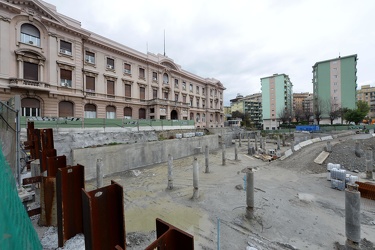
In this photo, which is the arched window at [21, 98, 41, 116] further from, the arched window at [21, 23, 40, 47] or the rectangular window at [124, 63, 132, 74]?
the rectangular window at [124, 63, 132, 74]

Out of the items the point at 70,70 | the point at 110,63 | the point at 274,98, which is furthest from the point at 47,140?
the point at 274,98

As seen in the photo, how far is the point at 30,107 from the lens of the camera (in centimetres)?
1650

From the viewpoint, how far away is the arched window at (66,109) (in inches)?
739

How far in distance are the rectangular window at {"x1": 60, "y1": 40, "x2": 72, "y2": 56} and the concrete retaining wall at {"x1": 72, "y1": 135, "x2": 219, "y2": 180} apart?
15.0 m

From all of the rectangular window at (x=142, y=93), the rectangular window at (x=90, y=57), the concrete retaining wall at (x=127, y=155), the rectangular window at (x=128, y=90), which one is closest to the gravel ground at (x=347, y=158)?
the concrete retaining wall at (x=127, y=155)

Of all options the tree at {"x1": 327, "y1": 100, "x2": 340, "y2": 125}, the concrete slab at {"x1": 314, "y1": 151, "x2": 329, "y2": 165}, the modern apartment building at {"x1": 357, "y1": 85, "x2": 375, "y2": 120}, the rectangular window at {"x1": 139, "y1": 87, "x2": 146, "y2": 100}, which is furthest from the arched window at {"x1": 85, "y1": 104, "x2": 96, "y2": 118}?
the modern apartment building at {"x1": 357, "y1": 85, "x2": 375, "y2": 120}

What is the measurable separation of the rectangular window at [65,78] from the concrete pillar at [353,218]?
24.4 metres

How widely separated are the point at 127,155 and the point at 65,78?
546 inches

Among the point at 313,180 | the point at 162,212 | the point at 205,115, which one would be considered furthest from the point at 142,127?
the point at 205,115

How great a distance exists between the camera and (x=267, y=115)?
59.4 meters

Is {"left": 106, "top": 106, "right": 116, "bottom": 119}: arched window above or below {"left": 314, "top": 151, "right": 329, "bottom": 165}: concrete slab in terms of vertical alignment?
above

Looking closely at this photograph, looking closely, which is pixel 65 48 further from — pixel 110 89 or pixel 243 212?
pixel 243 212

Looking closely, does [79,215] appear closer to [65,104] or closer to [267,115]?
[65,104]

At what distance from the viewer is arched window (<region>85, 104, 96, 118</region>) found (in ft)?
69.4
